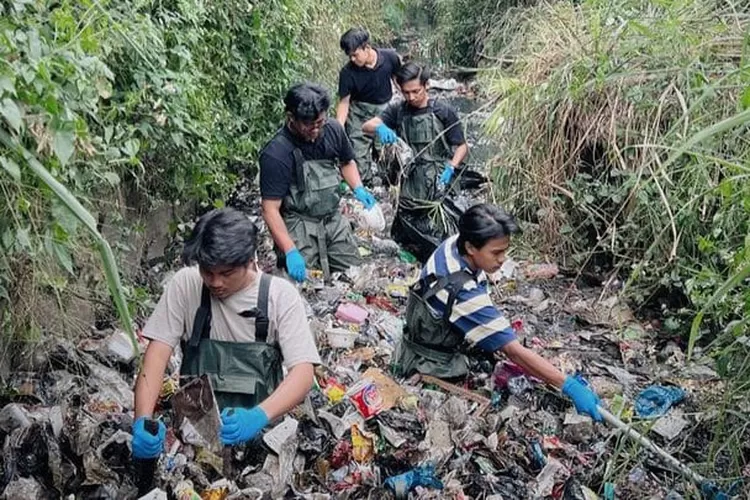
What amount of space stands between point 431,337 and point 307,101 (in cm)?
141

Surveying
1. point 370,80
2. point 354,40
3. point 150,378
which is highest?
point 354,40

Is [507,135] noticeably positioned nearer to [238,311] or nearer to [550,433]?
[550,433]

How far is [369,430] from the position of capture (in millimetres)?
3215

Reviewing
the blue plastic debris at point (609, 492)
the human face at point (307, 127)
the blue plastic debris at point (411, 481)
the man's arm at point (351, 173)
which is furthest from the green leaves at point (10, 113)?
the man's arm at point (351, 173)

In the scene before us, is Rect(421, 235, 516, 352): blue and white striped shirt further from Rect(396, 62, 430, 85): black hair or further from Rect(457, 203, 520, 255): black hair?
Rect(396, 62, 430, 85): black hair

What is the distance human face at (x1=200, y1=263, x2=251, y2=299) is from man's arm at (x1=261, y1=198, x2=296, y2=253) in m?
1.58

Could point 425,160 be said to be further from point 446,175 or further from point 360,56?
point 360,56

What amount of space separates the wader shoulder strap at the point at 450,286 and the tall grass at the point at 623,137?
117 cm

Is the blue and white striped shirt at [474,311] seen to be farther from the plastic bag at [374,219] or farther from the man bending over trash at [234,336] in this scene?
the plastic bag at [374,219]

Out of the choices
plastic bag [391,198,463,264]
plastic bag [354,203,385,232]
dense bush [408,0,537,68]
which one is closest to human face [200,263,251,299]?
plastic bag [354,203,385,232]

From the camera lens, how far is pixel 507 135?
19.2ft

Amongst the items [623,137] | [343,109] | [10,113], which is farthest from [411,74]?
[10,113]

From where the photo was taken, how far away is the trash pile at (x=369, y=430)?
2633 mm

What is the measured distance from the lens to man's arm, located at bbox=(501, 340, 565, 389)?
10.1 ft
